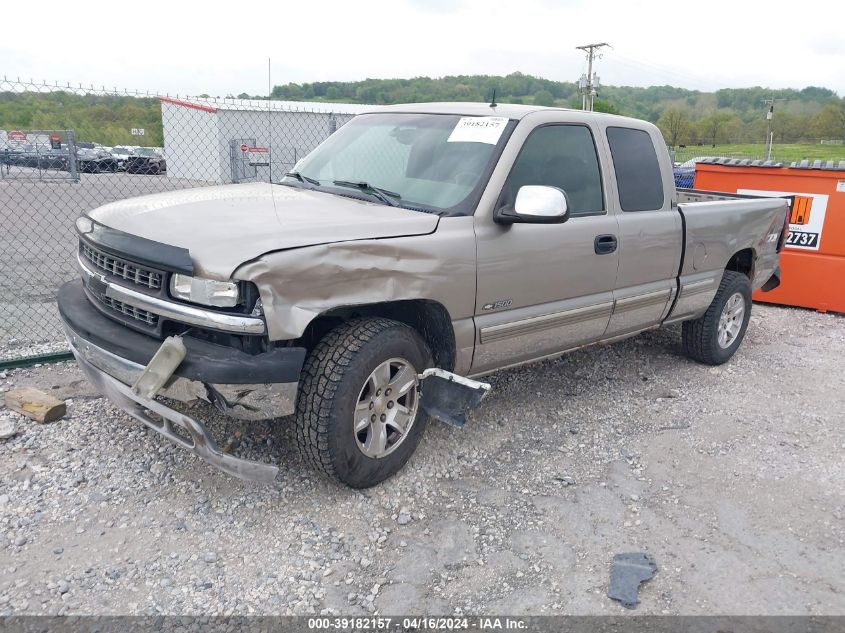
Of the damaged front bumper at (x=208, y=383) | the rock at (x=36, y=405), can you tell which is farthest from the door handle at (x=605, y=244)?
the rock at (x=36, y=405)

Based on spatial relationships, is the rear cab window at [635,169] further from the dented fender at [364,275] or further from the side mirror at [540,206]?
the dented fender at [364,275]

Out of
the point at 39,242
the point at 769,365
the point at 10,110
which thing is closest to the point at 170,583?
the point at 769,365

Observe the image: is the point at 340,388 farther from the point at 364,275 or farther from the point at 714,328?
the point at 714,328

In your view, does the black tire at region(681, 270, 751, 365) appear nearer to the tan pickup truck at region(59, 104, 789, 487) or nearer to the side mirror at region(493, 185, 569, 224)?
the tan pickup truck at region(59, 104, 789, 487)

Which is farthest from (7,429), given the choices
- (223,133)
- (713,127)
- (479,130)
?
(713,127)

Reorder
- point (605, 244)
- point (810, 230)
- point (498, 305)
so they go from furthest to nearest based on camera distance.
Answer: point (810, 230) → point (605, 244) → point (498, 305)

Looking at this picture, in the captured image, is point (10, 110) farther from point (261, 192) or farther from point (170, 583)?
point (170, 583)

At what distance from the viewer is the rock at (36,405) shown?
406 cm

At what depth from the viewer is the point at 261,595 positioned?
2801 mm

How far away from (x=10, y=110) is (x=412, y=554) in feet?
21.3

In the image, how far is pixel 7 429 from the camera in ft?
12.9

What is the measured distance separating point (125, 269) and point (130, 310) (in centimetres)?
19

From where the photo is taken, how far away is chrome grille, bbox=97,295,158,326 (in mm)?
3121

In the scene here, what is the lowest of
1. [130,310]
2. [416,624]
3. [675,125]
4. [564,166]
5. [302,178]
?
[416,624]
